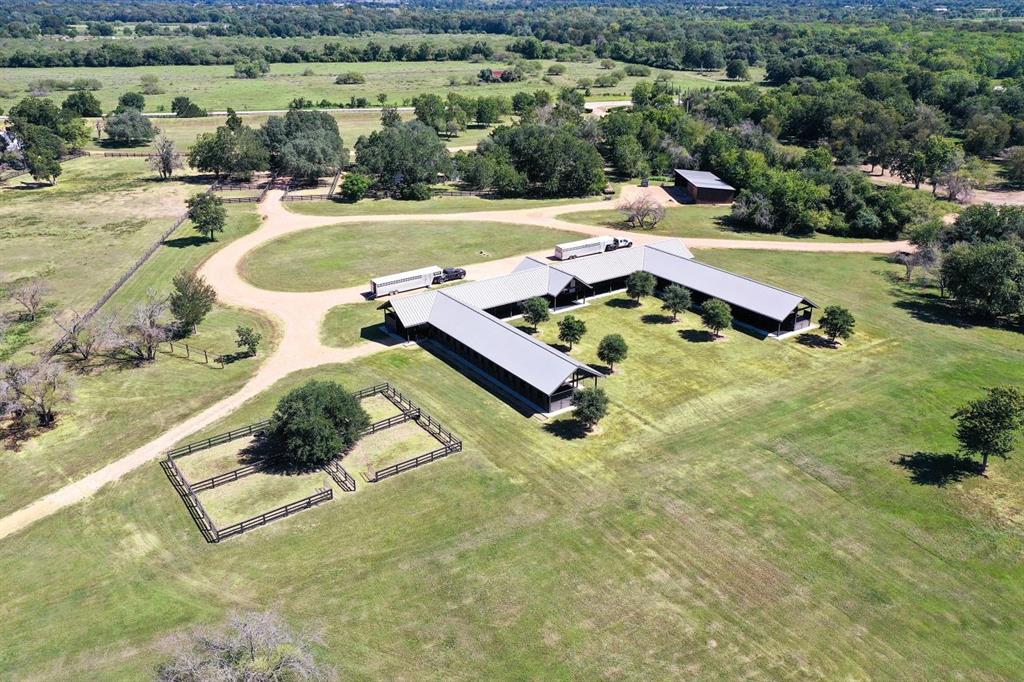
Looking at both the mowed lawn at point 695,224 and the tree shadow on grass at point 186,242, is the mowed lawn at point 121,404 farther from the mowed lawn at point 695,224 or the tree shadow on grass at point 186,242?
the mowed lawn at point 695,224

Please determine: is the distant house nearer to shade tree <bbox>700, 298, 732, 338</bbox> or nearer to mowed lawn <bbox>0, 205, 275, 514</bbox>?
shade tree <bbox>700, 298, 732, 338</bbox>

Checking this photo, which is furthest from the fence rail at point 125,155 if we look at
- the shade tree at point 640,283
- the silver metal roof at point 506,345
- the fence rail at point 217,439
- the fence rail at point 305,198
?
the fence rail at point 217,439

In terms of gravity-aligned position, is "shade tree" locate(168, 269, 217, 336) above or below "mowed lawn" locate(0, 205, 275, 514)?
above

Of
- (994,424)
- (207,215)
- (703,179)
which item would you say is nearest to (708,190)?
(703,179)

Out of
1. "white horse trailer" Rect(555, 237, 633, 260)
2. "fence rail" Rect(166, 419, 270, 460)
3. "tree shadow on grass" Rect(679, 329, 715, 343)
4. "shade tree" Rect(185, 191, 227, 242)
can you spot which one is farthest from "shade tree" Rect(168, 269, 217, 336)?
"tree shadow on grass" Rect(679, 329, 715, 343)

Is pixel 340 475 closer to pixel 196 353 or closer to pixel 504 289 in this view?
pixel 196 353

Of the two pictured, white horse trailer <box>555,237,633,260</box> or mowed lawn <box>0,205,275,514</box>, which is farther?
white horse trailer <box>555,237,633,260</box>
